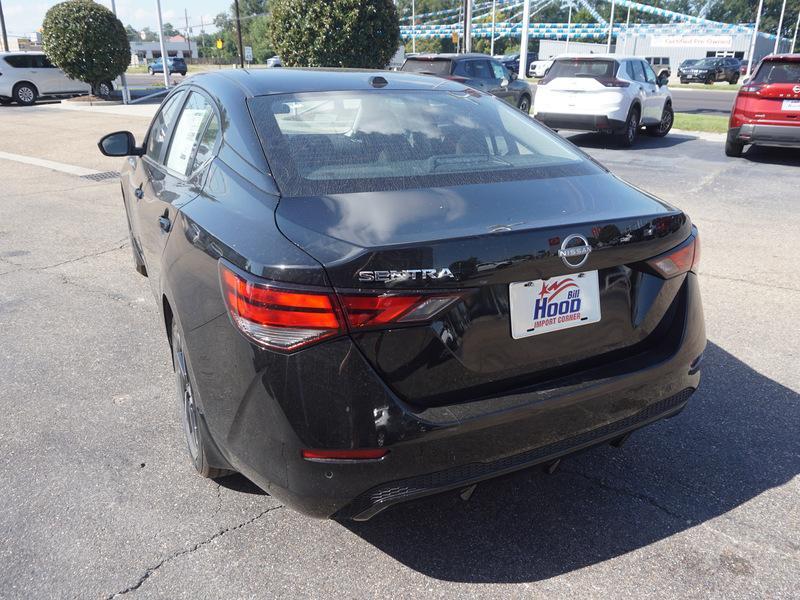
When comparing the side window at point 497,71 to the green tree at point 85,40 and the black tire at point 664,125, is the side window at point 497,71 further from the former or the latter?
the green tree at point 85,40

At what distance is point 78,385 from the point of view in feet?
12.1

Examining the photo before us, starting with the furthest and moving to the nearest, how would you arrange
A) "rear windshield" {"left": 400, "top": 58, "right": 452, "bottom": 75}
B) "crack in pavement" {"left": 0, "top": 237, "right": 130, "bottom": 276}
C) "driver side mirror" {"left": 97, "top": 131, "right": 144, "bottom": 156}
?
"rear windshield" {"left": 400, "top": 58, "right": 452, "bottom": 75} < "crack in pavement" {"left": 0, "top": 237, "right": 130, "bottom": 276} < "driver side mirror" {"left": 97, "top": 131, "right": 144, "bottom": 156}

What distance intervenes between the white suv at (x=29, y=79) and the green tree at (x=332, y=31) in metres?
13.7

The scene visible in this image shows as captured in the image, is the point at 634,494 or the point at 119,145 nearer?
the point at 634,494

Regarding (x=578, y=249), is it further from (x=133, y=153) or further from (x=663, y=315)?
(x=133, y=153)

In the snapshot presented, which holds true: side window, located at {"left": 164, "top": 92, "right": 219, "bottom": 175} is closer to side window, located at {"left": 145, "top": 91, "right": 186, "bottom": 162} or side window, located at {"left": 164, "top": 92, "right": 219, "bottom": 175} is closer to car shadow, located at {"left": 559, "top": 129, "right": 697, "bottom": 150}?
side window, located at {"left": 145, "top": 91, "right": 186, "bottom": 162}

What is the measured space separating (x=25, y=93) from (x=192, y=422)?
90.3 ft

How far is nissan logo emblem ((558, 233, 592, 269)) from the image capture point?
2084 millimetres

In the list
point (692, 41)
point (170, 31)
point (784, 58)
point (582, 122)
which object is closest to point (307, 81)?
point (784, 58)

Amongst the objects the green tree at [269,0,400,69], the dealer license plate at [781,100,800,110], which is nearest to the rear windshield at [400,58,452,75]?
the green tree at [269,0,400,69]

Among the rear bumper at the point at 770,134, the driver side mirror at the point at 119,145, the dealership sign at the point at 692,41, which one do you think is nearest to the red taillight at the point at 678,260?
the driver side mirror at the point at 119,145

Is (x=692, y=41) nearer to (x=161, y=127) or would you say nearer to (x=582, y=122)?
(x=582, y=122)

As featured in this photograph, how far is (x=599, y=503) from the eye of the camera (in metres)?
2.69

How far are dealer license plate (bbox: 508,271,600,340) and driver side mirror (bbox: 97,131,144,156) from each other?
9.89ft
